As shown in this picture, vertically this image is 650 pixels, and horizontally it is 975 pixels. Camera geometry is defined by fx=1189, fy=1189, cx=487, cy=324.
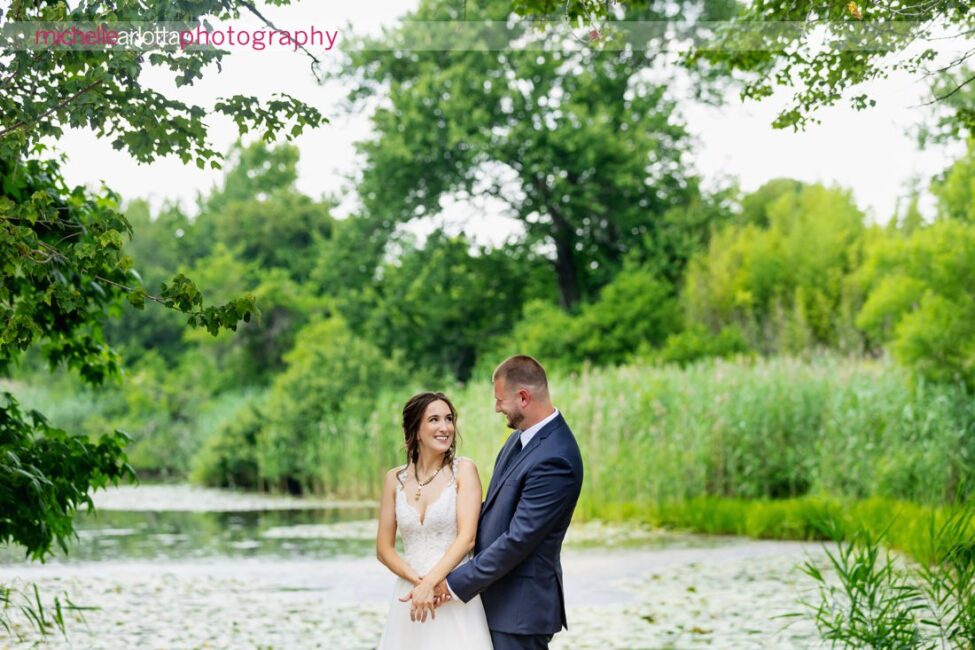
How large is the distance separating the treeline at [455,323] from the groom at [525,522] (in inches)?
482

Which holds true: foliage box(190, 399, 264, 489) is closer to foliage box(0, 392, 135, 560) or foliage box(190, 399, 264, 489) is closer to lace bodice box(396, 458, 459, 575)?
foliage box(0, 392, 135, 560)

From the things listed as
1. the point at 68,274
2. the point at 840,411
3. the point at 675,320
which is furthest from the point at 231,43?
the point at 675,320

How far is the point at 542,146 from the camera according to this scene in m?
28.7

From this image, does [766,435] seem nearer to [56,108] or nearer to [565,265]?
[56,108]

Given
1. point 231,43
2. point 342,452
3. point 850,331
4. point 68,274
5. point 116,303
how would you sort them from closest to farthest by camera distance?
point 231,43, point 68,274, point 116,303, point 342,452, point 850,331

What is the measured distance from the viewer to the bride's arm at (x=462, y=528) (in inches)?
184

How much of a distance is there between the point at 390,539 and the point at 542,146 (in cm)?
2448

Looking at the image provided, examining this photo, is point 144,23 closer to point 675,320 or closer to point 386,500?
point 386,500

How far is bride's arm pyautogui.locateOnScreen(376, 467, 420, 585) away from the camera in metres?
4.80

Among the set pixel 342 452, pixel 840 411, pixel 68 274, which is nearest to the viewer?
pixel 68 274

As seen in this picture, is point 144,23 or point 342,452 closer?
point 144,23

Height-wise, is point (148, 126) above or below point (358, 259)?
below

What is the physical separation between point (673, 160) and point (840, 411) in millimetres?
15680

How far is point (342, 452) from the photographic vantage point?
22953mm
